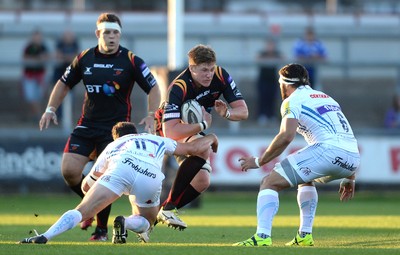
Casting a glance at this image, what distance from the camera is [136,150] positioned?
1059 centimetres

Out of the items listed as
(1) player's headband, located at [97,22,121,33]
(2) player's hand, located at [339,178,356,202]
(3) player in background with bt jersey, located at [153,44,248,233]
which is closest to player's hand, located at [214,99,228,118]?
(3) player in background with bt jersey, located at [153,44,248,233]

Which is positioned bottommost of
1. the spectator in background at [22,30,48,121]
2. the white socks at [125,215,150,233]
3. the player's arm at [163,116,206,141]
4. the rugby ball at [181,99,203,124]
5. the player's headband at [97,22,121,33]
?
the spectator in background at [22,30,48,121]

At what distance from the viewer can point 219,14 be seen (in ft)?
100

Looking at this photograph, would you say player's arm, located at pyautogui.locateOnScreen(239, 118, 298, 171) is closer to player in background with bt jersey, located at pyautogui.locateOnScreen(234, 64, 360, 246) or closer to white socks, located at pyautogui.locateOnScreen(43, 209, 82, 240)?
player in background with bt jersey, located at pyautogui.locateOnScreen(234, 64, 360, 246)

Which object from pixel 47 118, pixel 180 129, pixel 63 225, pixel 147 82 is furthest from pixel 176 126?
pixel 63 225

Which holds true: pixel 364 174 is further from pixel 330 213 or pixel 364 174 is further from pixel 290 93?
pixel 290 93

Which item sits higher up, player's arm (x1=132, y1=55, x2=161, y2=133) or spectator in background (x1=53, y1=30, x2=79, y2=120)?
player's arm (x1=132, y1=55, x2=161, y2=133)

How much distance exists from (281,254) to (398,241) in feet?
7.84

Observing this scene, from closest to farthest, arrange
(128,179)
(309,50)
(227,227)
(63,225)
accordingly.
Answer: (63,225) < (128,179) < (227,227) < (309,50)

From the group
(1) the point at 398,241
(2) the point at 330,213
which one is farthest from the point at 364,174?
(1) the point at 398,241

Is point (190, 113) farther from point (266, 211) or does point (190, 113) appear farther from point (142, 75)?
point (266, 211)

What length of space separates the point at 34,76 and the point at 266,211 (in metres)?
12.8

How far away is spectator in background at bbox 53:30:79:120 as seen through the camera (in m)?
22.0

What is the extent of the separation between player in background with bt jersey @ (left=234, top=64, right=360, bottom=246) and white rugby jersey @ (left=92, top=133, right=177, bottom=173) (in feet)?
2.83
